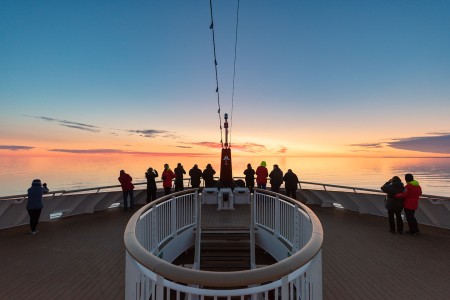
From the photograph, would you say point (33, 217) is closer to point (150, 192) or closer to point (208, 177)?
point (150, 192)

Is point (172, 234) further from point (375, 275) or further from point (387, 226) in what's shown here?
point (387, 226)

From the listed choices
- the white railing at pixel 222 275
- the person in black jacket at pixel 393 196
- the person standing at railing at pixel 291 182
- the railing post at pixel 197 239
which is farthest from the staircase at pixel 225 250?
the person in black jacket at pixel 393 196

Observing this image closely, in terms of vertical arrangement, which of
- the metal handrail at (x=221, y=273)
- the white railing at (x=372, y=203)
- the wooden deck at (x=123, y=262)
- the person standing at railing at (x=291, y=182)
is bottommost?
the wooden deck at (x=123, y=262)

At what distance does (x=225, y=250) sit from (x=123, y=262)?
337 cm

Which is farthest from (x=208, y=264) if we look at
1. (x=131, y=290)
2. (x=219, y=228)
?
(x=131, y=290)

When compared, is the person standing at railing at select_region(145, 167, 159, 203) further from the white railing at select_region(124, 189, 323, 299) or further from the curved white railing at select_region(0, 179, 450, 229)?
the white railing at select_region(124, 189, 323, 299)

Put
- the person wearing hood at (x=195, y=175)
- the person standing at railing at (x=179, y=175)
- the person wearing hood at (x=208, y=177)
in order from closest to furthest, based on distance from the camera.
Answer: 1. the person standing at railing at (x=179, y=175)
2. the person wearing hood at (x=195, y=175)
3. the person wearing hood at (x=208, y=177)

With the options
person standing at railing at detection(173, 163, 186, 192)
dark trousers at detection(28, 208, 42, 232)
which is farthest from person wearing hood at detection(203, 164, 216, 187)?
dark trousers at detection(28, 208, 42, 232)

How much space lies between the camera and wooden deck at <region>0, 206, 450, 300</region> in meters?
4.60

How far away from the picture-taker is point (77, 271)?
5.41m

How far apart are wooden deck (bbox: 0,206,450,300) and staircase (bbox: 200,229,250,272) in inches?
99.5

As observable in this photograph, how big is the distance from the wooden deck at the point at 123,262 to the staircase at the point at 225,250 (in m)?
2.53

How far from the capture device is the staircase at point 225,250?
7.84 m

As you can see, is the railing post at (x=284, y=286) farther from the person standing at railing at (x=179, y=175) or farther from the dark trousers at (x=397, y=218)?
the person standing at railing at (x=179, y=175)
